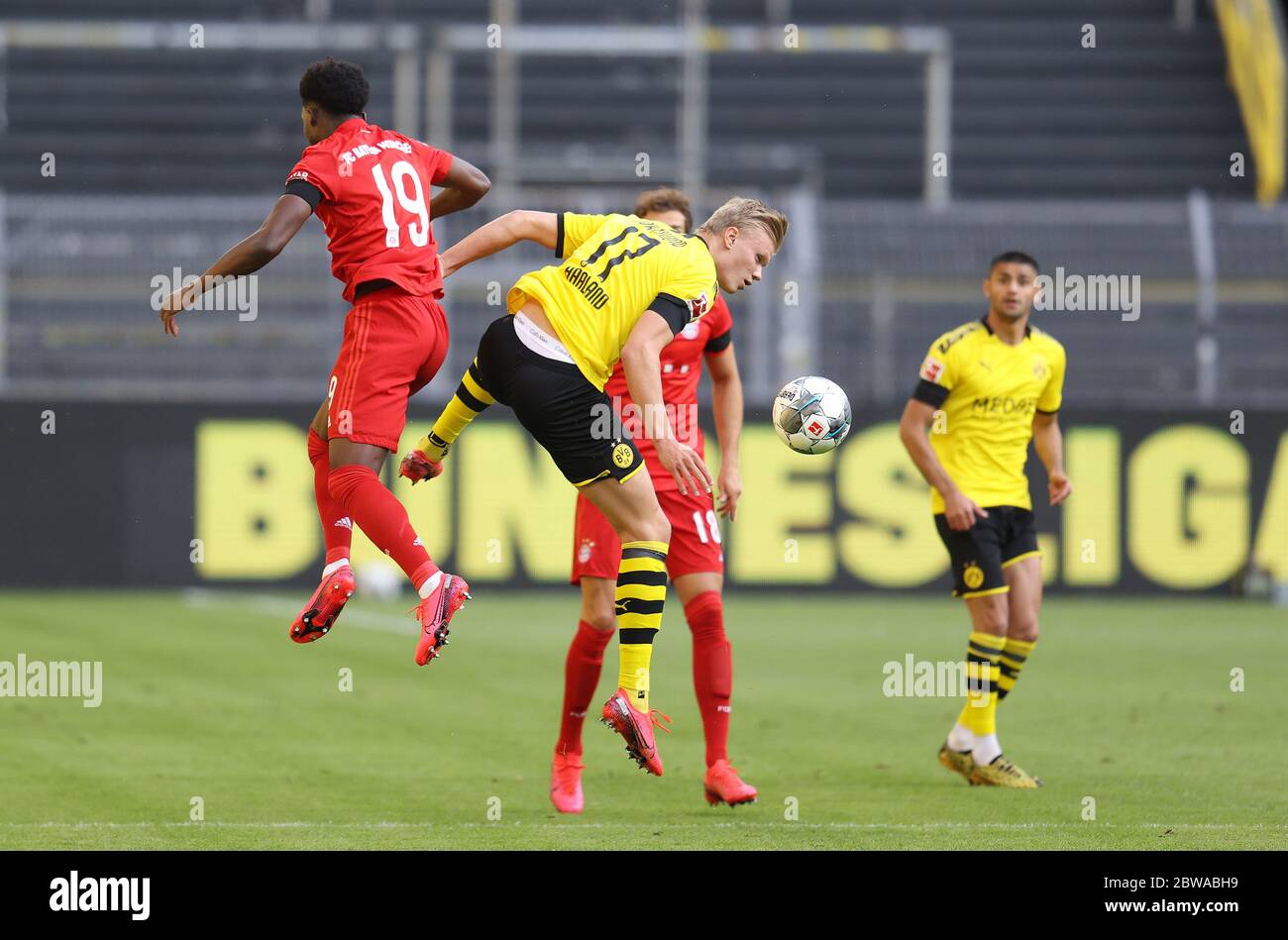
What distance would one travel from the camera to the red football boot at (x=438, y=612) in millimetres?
6641

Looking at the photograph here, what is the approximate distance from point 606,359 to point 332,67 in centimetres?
152

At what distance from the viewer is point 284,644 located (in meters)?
13.4

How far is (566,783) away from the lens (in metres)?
7.53

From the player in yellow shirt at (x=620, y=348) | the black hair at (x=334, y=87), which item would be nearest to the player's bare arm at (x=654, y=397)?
the player in yellow shirt at (x=620, y=348)

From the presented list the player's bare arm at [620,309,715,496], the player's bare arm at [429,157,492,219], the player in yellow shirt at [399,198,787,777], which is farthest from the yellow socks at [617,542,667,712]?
the player's bare arm at [429,157,492,219]

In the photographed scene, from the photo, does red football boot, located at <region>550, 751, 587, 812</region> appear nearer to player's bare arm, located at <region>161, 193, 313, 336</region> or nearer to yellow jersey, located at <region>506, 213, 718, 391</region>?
yellow jersey, located at <region>506, 213, 718, 391</region>

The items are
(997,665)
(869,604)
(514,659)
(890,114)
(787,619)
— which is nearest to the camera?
(997,665)

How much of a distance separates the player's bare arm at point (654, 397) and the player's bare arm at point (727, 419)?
4.16 ft

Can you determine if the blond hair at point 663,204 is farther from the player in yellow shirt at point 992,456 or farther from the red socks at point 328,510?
the red socks at point 328,510

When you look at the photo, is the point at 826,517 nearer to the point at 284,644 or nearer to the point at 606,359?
the point at 284,644

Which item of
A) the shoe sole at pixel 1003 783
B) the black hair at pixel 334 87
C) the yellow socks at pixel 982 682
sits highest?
the black hair at pixel 334 87

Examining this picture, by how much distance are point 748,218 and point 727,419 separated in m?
1.18

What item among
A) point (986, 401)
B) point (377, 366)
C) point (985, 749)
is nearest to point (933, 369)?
point (986, 401)

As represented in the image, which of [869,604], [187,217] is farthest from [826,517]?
[187,217]
